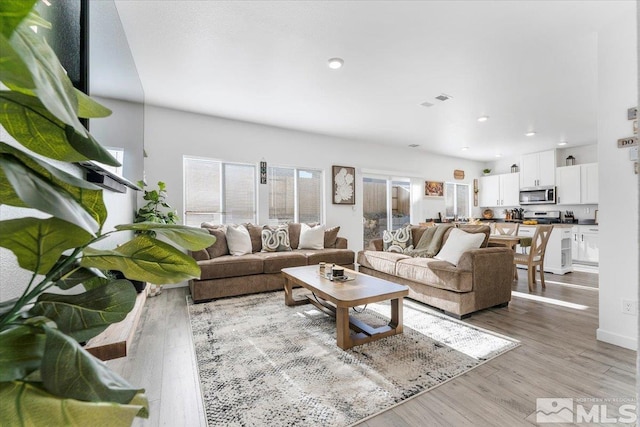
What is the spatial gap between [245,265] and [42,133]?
337 cm

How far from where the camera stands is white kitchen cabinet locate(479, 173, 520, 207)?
705 cm

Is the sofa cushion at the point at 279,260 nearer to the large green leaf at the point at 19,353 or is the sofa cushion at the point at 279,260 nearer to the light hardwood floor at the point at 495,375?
the light hardwood floor at the point at 495,375

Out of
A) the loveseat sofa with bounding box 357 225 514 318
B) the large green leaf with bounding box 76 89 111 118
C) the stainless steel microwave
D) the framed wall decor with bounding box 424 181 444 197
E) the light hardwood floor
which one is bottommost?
the light hardwood floor

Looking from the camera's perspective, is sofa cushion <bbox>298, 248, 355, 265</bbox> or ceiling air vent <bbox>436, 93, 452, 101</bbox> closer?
ceiling air vent <bbox>436, 93, 452, 101</bbox>

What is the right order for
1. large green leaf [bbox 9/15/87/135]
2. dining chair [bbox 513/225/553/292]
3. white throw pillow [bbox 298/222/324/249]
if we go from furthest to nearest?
white throw pillow [bbox 298/222/324/249] < dining chair [bbox 513/225/553/292] < large green leaf [bbox 9/15/87/135]

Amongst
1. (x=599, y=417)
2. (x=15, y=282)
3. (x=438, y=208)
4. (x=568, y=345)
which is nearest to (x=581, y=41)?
(x=568, y=345)

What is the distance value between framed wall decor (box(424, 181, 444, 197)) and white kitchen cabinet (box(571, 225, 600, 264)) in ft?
8.84

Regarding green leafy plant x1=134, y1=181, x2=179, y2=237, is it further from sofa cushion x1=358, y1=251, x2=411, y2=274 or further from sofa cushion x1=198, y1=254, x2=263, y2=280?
sofa cushion x1=358, y1=251, x2=411, y2=274

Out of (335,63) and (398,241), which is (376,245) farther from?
Result: (335,63)

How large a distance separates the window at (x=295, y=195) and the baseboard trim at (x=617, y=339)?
4030 millimetres

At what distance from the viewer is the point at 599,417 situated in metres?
1.48

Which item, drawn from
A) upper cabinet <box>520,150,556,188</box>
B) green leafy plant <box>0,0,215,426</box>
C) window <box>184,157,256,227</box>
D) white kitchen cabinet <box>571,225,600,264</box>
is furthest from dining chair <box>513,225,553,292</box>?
green leafy plant <box>0,0,215,426</box>

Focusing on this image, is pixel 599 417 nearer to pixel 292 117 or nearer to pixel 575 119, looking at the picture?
pixel 292 117

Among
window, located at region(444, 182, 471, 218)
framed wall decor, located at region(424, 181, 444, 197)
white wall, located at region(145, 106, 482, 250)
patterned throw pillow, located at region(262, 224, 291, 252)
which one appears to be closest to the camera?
white wall, located at region(145, 106, 482, 250)
